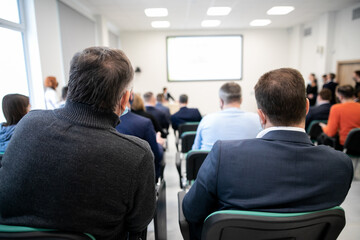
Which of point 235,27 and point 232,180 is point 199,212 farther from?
point 235,27

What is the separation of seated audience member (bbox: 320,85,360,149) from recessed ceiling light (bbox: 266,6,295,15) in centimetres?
395

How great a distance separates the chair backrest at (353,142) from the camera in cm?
254

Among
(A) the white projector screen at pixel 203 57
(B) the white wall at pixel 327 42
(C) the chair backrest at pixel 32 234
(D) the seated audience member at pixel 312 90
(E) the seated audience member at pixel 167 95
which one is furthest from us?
(A) the white projector screen at pixel 203 57

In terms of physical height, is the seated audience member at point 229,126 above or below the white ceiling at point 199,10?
below

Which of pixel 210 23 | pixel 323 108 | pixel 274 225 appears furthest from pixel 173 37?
pixel 274 225

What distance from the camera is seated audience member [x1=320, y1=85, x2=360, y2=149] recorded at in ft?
9.28

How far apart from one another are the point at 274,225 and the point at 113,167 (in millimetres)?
543

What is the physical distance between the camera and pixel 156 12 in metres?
6.08

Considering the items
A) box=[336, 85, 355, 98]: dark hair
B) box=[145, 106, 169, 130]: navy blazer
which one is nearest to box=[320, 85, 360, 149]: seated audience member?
box=[336, 85, 355, 98]: dark hair

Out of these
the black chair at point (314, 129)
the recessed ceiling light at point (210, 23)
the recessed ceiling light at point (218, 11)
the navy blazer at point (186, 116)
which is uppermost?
the recessed ceiling light at point (210, 23)

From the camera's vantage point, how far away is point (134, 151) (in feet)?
2.61

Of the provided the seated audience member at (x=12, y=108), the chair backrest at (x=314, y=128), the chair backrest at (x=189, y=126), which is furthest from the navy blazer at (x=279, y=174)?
the chair backrest at (x=314, y=128)

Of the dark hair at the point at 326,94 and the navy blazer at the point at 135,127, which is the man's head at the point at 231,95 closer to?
the navy blazer at the point at 135,127

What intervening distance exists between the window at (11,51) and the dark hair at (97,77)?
3.01 metres
